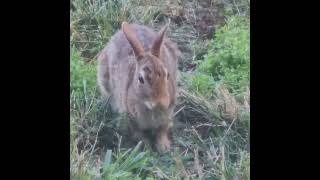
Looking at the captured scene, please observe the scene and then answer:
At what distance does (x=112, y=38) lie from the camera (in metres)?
3.90

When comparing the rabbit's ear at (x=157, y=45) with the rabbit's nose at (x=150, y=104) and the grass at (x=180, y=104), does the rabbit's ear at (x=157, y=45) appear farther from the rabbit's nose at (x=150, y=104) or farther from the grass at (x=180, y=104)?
the rabbit's nose at (x=150, y=104)

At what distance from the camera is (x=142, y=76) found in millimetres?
3809

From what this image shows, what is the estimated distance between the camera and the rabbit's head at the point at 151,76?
3.79 m

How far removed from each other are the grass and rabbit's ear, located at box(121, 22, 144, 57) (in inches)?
2.5

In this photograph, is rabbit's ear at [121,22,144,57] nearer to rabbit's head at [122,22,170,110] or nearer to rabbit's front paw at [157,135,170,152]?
rabbit's head at [122,22,170,110]

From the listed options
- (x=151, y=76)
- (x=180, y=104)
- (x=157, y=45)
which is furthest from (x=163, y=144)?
(x=157, y=45)

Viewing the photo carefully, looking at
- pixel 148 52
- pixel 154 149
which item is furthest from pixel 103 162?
pixel 148 52

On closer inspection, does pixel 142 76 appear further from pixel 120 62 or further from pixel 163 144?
pixel 163 144

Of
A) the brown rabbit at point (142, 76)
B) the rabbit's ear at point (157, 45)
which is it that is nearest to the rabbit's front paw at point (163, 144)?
the brown rabbit at point (142, 76)

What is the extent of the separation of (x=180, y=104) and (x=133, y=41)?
0.34 metres

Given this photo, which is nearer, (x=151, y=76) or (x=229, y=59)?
(x=151, y=76)

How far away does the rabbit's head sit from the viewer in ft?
12.4

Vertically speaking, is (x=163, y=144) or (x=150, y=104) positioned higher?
(x=150, y=104)

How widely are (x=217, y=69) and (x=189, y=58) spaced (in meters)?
0.13
